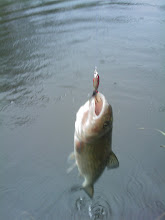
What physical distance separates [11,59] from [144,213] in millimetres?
4889

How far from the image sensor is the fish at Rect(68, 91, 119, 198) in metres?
1.84

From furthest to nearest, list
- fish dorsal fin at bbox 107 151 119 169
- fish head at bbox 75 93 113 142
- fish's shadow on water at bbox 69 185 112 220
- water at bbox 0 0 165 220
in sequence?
water at bbox 0 0 165 220 < fish's shadow on water at bbox 69 185 112 220 < fish dorsal fin at bbox 107 151 119 169 < fish head at bbox 75 93 113 142

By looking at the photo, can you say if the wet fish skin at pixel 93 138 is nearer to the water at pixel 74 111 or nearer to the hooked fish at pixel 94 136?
the hooked fish at pixel 94 136

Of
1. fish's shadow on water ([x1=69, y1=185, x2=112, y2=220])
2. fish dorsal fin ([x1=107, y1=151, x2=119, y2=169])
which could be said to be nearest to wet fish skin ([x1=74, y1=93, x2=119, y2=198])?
fish dorsal fin ([x1=107, y1=151, x2=119, y2=169])

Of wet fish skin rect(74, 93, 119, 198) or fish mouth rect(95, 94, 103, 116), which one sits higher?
fish mouth rect(95, 94, 103, 116)

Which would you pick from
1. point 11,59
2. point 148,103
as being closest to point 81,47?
point 11,59

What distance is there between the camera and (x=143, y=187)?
314 cm

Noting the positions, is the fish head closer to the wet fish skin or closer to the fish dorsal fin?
the wet fish skin

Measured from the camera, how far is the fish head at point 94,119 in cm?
183

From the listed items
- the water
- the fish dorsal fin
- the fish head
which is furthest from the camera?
the water

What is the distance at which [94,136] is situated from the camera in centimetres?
191

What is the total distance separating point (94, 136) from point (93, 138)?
0.02m

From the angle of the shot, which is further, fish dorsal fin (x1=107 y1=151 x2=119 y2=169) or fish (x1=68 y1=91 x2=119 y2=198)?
fish dorsal fin (x1=107 y1=151 x2=119 y2=169)

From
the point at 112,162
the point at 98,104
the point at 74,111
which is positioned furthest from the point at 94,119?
the point at 74,111
